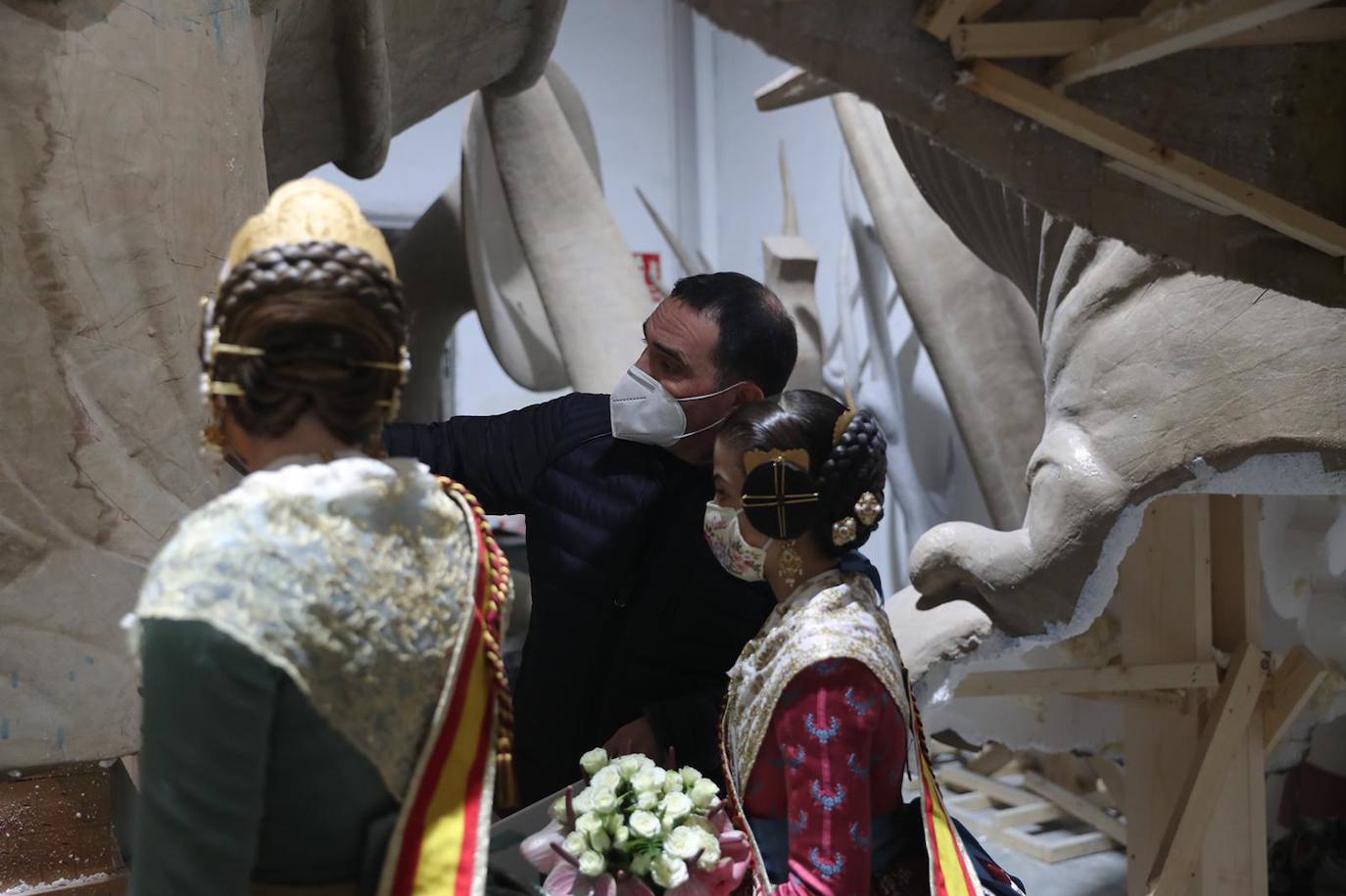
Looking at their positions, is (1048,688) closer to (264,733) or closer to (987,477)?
(987,477)

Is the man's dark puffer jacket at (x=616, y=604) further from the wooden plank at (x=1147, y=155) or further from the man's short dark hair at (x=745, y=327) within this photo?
the wooden plank at (x=1147, y=155)

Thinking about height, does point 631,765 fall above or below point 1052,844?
above

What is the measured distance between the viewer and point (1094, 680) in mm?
3100

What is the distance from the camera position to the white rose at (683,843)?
142 centimetres

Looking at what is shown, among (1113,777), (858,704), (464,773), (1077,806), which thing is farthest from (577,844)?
(1077,806)

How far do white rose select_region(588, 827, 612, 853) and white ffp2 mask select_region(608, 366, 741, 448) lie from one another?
2.42 feet

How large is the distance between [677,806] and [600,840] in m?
0.10

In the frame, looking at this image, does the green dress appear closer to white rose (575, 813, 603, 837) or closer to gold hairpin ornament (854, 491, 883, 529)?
white rose (575, 813, 603, 837)

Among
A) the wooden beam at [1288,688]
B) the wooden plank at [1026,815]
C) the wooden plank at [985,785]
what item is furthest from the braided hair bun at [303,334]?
the wooden plank at [985,785]

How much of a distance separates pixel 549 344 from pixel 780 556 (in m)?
3.63

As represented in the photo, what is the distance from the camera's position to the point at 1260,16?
1458 mm

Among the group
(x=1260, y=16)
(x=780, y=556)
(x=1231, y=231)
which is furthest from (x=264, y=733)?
(x=1231, y=231)

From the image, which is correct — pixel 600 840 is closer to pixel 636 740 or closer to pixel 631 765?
pixel 631 765

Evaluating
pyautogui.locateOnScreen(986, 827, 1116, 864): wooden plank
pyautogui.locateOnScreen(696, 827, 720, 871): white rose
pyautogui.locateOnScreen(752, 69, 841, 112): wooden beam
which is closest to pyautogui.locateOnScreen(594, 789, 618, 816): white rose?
pyautogui.locateOnScreen(696, 827, 720, 871): white rose
